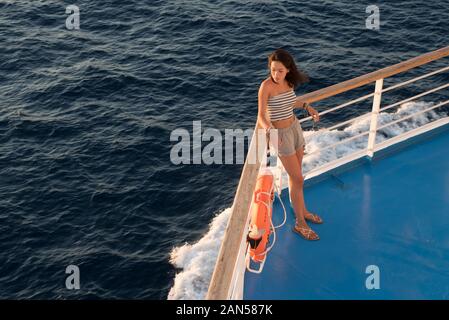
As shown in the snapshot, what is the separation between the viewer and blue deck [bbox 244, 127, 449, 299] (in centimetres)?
738

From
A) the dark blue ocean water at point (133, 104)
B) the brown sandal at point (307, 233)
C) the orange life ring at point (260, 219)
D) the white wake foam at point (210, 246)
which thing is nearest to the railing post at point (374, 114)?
the brown sandal at point (307, 233)

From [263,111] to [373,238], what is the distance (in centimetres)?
Result: 260

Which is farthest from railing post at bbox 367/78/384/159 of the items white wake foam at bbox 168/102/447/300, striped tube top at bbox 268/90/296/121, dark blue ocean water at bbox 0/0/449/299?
dark blue ocean water at bbox 0/0/449/299

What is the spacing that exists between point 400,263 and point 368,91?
21.2 metres

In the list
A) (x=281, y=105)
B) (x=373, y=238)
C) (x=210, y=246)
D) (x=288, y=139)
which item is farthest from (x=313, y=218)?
(x=210, y=246)

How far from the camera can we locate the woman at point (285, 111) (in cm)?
681

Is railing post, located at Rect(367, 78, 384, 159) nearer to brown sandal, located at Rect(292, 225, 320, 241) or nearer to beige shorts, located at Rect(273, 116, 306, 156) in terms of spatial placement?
beige shorts, located at Rect(273, 116, 306, 156)

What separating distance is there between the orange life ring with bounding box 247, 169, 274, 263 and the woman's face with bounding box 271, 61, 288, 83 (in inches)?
51.1

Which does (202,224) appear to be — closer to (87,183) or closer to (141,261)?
(141,261)

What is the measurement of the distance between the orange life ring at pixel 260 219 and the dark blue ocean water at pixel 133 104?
37.7ft

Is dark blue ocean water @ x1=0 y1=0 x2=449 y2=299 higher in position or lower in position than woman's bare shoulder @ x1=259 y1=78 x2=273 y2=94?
lower
